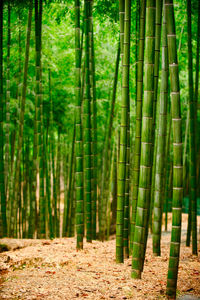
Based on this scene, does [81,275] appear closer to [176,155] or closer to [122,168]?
[122,168]

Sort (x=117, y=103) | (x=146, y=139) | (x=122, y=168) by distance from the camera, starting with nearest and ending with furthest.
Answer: (x=146, y=139), (x=122, y=168), (x=117, y=103)

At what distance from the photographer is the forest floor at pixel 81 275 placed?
199cm

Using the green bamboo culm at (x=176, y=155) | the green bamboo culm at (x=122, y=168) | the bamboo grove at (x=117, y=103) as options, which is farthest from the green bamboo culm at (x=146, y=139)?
the green bamboo culm at (x=122, y=168)

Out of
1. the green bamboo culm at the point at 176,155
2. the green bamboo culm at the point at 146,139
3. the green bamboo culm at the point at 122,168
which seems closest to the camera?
the green bamboo culm at the point at 176,155

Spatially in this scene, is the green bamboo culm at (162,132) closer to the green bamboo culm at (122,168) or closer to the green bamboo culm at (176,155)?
the green bamboo culm at (122,168)

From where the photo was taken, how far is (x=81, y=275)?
2.39 metres

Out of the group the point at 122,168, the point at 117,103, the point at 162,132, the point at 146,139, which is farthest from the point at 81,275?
the point at 117,103

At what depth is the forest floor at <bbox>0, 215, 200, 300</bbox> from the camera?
1987 mm

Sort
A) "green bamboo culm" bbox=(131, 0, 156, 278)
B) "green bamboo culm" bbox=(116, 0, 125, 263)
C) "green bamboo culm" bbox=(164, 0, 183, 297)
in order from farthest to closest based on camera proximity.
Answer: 1. "green bamboo culm" bbox=(116, 0, 125, 263)
2. "green bamboo culm" bbox=(131, 0, 156, 278)
3. "green bamboo culm" bbox=(164, 0, 183, 297)

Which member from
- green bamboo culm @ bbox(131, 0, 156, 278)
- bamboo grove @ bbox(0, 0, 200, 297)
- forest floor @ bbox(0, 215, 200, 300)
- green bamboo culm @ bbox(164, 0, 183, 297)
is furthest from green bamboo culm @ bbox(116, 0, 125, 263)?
green bamboo culm @ bbox(164, 0, 183, 297)

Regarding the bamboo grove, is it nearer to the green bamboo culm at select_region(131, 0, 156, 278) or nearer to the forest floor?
the green bamboo culm at select_region(131, 0, 156, 278)

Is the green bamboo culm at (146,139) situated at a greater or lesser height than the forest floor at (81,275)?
greater

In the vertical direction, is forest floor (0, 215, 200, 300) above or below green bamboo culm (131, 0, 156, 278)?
below

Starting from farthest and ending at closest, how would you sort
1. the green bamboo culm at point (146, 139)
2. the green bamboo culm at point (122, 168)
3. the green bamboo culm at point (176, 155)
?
the green bamboo culm at point (122, 168) → the green bamboo culm at point (146, 139) → the green bamboo culm at point (176, 155)
